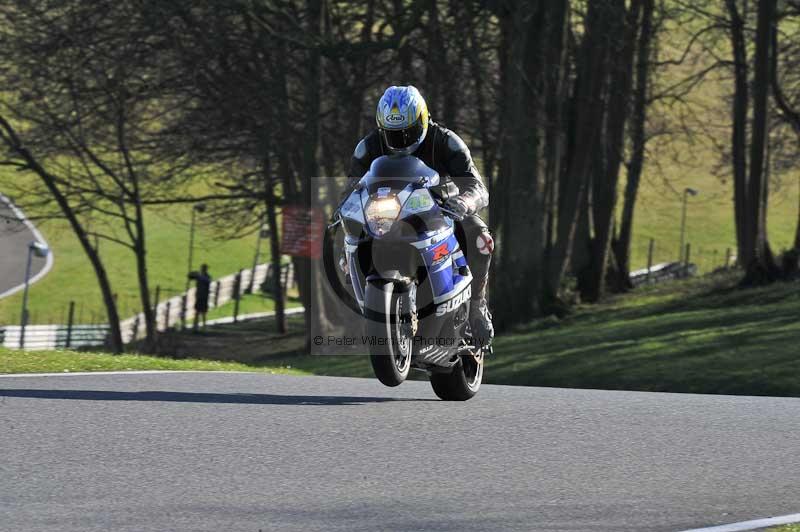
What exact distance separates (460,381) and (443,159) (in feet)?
5.30

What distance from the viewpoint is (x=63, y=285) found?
6781cm

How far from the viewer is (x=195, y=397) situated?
389 inches

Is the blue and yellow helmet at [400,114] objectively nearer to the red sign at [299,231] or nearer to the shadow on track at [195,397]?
the shadow on track at [195,397]

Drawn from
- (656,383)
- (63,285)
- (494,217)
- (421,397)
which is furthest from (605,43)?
(63,285)

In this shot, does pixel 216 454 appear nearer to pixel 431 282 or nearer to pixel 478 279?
pixel 431 282

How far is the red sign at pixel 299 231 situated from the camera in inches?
1039

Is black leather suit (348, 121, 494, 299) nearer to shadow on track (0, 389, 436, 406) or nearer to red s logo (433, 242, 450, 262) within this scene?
red s logo (433, 242, 450, 262)

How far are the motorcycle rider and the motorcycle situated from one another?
129 mm

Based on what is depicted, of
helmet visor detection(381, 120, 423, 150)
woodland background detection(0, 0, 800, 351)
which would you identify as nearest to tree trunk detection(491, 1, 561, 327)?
woodland background detection(0, 0, 800, 351)

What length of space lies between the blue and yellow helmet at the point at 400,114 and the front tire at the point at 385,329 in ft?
3.50

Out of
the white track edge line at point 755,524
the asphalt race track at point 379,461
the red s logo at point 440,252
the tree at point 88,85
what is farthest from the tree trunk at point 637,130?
the white track edge line at point 755,524

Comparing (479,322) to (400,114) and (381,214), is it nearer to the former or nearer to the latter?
(381,214)

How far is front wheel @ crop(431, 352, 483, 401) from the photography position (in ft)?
33.7

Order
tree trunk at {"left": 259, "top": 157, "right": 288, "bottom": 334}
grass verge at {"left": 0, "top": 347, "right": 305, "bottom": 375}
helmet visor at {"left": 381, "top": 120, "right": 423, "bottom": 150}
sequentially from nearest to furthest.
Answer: helmet visor at {"left": 381, "top": 120, "right": 423, "bottom": 150}
grass verge at {"left": 0, "top": 347, "right": 305, "bottom": 375}
tree trunk at {"left": 259, "top": 157, "right": 288, "bottom": 334}
